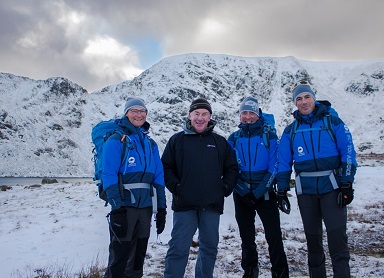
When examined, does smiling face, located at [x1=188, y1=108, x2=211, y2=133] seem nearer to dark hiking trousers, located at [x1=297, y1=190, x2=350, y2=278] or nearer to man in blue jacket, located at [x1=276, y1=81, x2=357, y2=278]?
man in blue jacket, located at [x1=276, y1=81, x2=357, y2=278]

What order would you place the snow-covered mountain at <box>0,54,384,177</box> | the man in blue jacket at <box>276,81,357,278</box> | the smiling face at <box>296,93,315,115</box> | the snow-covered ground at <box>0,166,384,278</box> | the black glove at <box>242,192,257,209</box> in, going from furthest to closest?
1. the snow-covered mountain at <box>0,54,384,177</box>
2. the snow-covered ground at <box>0,166,384,278</box>
3. the black glove at <box>242,192,257,209</box>
4. the smiling face at <box>296,93,315,115</box>
5. the man in blue jacket at <box>276,81,357,278</box>

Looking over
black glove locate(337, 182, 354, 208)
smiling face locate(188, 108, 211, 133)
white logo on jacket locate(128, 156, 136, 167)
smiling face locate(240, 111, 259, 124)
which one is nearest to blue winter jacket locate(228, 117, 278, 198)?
smiling face locate(240, 111, 259, 124)

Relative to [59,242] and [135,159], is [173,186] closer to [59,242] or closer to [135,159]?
[135,159]

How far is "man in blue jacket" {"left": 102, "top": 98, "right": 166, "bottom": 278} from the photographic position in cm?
436

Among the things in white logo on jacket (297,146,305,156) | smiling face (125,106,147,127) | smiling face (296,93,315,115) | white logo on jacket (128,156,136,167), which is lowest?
white logo on jacket (128,156,136,167)

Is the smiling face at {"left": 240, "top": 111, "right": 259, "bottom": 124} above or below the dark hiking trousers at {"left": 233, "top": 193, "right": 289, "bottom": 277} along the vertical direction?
above

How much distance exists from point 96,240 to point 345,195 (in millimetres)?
6949

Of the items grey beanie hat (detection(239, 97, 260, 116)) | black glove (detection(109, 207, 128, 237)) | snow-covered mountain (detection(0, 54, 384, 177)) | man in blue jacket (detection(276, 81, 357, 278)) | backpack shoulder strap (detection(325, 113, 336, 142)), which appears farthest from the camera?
snow-covered mountain (detection(0, 54, 384, 177))

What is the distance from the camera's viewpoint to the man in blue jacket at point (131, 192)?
4.36 m

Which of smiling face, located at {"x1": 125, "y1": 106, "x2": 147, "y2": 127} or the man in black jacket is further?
smiling face, located at {"x1": 125, "y1": 106, "x2": 147, "y2": 127}

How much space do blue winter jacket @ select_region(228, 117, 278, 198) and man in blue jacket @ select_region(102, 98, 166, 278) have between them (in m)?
1.52

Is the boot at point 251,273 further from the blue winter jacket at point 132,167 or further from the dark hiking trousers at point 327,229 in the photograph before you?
the blue winter jacket at point 132,167

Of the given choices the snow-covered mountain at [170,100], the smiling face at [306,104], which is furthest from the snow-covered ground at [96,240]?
the snow-covered mountain at [170,100]

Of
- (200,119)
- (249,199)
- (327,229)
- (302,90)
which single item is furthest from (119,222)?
(302,90)
